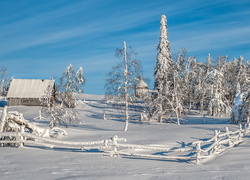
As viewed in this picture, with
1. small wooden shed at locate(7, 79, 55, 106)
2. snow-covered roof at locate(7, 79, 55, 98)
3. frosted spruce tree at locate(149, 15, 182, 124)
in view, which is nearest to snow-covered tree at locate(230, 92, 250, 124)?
frosted spruce tree at locate(149, 15, 182, 124)

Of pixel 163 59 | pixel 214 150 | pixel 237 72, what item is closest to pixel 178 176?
pixel 214 150

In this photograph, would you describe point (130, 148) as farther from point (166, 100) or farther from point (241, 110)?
point (166, 100)

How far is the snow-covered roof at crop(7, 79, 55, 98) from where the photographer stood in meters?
54.6

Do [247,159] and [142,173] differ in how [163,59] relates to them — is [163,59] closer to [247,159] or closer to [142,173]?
[247,159]

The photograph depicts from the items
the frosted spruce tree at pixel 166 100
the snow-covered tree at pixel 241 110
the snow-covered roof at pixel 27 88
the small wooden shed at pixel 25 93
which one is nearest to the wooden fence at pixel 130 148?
the snow-covered tree at pixel 241 110

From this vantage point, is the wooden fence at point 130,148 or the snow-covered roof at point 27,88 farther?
the snow-covered roof at point 27,88

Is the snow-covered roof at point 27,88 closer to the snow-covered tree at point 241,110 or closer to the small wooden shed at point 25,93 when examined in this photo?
the small wooden shed at point 25,93

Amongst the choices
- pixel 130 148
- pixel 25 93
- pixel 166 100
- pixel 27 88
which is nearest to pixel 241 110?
pixel 166 100

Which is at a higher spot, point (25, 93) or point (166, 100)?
point (25, 93)

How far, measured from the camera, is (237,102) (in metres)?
33.4

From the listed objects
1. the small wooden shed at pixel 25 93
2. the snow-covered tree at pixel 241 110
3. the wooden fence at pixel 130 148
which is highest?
the small wooden shed at pixel 25 93

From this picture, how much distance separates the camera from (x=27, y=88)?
55.6 metres

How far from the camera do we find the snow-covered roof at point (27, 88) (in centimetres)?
5462

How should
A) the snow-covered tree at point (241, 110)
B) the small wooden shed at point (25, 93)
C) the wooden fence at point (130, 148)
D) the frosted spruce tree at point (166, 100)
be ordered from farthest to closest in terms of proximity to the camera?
the small wooden shed at point (25, 93), the frosted spruce tree at point (166, 100), the snow-covered tree at point (241, 110), the wooden fence at point (130, 148)
